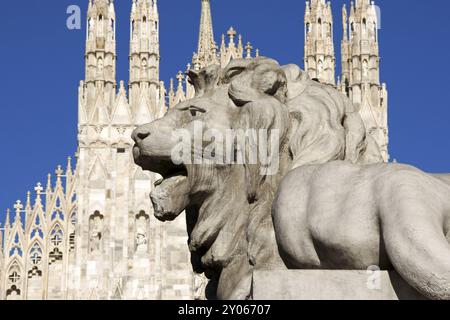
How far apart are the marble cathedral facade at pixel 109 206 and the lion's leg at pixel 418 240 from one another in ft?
52.8

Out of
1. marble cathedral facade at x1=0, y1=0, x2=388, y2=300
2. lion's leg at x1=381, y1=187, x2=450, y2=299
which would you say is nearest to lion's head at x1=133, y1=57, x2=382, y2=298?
lion's leg at x1=381, y1=187, x2=450, y2=299

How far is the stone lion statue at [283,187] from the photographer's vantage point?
2.30 metres

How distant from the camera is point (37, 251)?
18.9 meters

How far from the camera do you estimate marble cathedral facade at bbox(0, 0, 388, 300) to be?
18.6 meters

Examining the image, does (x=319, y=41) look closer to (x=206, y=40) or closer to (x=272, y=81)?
(x=206, y=40)

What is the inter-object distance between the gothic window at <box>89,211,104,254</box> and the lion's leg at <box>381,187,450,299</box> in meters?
16.7

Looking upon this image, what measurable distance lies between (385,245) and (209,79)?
852 mm

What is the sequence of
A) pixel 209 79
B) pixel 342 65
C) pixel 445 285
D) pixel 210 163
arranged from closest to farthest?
pixel 445 285, pixel 210 163, pixel 209 79, pixel 342 65

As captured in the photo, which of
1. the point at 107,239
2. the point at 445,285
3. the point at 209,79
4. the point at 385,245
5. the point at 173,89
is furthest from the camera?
the point at 173,89

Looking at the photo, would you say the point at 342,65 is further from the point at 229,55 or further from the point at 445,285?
the point at 445,285

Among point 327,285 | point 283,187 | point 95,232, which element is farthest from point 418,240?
point 95,232

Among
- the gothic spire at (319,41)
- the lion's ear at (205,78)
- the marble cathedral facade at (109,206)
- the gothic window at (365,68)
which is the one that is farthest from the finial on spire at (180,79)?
the lion's ear at (205,78)

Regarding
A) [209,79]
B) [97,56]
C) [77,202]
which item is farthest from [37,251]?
[209,79]

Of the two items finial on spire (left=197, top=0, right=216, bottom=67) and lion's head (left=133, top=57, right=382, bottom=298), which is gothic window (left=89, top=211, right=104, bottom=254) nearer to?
finial on spire (left=197, top=0, right=216, bottom=67)
